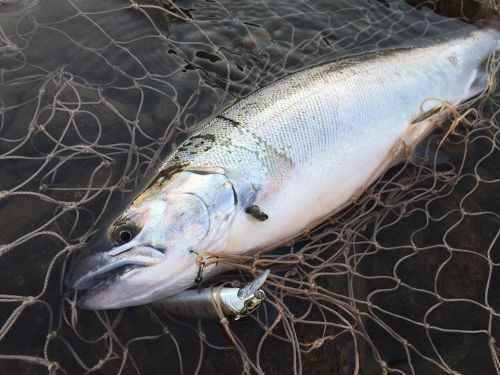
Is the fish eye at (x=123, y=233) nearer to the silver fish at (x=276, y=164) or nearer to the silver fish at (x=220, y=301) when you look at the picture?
the silver fish at (x=276, y=164)

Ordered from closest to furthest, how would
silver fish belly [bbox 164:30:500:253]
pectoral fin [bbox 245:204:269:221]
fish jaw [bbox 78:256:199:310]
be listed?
fish jaw [bbox 78:256:199:310] < pectoral fin [bbox 245:204:269:221] < silver fish belly [bbox 164:30:500:253]

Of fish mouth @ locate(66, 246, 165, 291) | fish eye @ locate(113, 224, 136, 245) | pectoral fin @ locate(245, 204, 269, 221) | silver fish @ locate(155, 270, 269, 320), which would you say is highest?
fish eye @ locate(113, 224, 136, 245)

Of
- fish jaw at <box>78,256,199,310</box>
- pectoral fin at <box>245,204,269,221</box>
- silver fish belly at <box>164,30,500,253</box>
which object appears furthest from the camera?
silver fish belly at <box>164,30,500,253</box>

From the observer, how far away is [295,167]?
2961mm

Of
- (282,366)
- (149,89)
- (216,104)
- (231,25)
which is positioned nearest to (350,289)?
(282,366)

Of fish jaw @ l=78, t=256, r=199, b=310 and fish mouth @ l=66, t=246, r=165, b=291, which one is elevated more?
fish mouth @ l=66, t=246, r=165, b=291

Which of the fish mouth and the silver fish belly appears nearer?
the fish mouth

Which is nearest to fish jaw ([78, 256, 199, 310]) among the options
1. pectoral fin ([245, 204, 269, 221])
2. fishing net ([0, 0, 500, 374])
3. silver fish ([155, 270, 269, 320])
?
silver fish ([155, 270, 269, 320])

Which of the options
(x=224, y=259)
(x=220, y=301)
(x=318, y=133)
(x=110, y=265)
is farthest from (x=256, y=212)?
(x=110, y=265)

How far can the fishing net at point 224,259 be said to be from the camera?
2.79m

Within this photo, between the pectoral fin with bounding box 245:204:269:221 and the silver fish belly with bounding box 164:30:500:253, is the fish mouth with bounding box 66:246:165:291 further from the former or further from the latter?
the pectoral fin with bounding box 245:204:269:221

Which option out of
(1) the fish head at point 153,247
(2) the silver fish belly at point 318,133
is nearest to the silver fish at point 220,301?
(1) the fish head at point 153,247

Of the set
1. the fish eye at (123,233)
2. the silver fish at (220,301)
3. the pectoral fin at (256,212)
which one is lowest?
the silver fish at (220,301)

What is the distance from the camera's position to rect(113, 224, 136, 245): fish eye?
248cm
